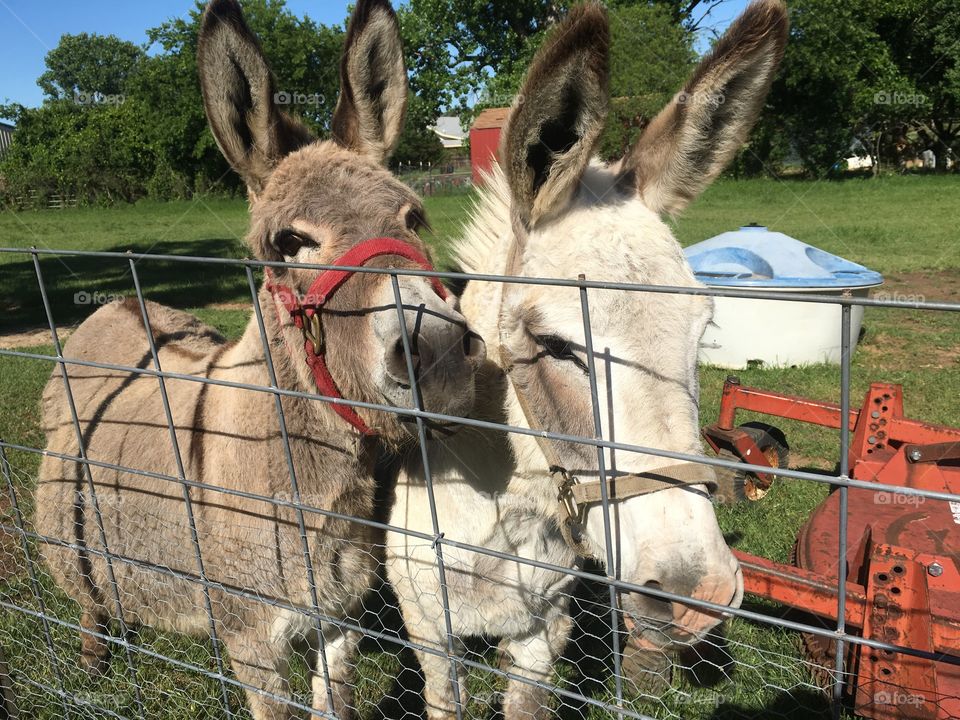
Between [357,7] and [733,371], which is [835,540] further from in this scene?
[733,371]

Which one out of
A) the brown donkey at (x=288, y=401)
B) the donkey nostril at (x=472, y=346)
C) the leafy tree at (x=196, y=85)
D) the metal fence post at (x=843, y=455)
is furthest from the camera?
the leafy tree at (x=196, y=85)

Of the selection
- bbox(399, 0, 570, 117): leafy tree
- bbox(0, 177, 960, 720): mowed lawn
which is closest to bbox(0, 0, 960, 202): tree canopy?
bbox(399, 0, 570, 117): leafy tree

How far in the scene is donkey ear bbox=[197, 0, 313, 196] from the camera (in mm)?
2152

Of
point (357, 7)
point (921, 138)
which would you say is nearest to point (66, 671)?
point (357, 7)

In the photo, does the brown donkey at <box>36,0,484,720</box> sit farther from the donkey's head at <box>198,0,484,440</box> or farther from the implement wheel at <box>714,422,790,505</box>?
the implement wheel at <box>714,422,790,505</box>

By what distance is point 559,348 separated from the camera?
164cm

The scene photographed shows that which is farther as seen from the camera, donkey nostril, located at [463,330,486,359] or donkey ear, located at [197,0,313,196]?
donkey ear, located at [197,0,313,196]

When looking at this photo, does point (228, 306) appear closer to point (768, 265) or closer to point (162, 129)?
point (768, 265)

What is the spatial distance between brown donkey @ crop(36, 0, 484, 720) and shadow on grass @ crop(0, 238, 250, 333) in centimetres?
663

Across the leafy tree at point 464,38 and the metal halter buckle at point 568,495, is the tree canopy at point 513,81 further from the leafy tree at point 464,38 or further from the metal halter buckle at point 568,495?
the metal halter buckle at point 568,495

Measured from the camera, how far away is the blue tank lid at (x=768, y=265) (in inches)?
244

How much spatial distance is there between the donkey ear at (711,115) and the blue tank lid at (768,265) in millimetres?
4204

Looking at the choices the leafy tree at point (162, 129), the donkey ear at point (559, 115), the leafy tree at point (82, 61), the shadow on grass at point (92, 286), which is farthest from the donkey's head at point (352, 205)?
the leafy tree at point (82, 61)

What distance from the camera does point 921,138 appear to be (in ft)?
108
